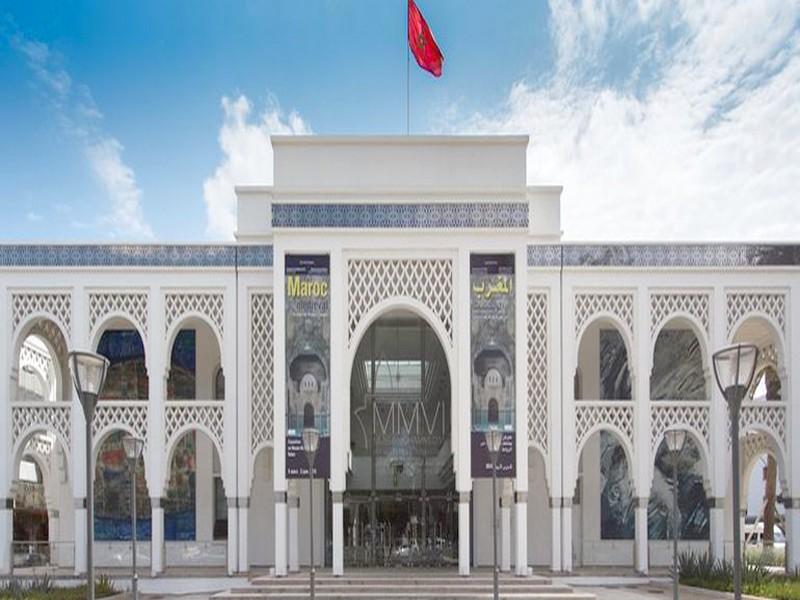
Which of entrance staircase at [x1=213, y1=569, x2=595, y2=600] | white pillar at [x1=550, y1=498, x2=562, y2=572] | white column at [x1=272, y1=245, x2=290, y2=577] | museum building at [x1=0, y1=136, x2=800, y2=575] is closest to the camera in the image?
entrance staircase at [x1=213, y1=569, x2=595, y2=600]

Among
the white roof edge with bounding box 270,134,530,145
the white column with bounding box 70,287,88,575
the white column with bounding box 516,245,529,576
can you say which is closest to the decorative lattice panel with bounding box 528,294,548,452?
the white column with bounding box 516,245,529,576

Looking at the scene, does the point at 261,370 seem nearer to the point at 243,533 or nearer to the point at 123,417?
the point at 123,417

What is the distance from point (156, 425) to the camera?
57.9ft

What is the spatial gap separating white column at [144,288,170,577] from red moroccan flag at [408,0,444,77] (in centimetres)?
808

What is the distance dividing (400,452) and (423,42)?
979 cm

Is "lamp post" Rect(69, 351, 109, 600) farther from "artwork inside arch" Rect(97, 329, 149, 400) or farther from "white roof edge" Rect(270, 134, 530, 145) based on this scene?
"artwork inside arch" Rect(97, 329, 149, 400)

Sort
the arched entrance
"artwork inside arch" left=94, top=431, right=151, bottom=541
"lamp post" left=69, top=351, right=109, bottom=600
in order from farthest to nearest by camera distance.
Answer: "artwork inside arch" left=94, top=431, right=151, bottom=541 → the arched entrance → "lamp post" left=69, top=351, right=109, bottom=600

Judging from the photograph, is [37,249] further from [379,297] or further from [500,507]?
[500,507]

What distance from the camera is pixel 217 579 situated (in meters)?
17.2

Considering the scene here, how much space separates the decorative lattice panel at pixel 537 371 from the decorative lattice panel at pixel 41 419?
1042cm

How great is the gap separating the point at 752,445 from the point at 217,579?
547 inches

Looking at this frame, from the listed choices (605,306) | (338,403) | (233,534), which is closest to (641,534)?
(605,306)

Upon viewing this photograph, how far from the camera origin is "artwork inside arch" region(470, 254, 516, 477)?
16.5 metres

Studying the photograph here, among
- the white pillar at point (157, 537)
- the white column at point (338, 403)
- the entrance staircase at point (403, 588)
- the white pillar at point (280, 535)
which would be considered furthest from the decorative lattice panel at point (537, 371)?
the white pillar at point (157, 537)
